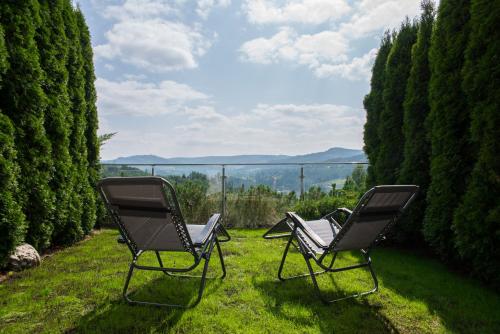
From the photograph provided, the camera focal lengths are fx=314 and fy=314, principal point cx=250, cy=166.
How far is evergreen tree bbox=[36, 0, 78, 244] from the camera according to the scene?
4.21 metres

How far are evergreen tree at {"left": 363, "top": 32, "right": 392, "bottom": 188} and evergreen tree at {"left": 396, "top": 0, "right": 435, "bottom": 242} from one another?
0.91 metres

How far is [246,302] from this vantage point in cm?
258

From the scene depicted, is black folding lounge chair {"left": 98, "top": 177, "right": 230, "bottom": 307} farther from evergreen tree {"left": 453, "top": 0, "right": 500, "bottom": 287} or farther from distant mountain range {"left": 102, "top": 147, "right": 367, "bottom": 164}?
distant mountain range {"left": 102, "top": 147, "right": 367, "bottom": 164}

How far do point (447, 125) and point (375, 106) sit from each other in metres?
1.93

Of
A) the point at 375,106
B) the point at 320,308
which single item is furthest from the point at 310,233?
the point at 375,106

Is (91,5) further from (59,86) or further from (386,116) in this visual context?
(386,116)

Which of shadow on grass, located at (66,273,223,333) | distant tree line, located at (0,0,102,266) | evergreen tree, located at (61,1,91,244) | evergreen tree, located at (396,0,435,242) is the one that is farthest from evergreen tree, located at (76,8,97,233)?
evergreen tree, located at (396,0,435,242)

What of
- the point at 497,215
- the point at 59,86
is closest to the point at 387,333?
the point at 497,215

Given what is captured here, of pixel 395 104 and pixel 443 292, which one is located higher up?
pixel 395 104

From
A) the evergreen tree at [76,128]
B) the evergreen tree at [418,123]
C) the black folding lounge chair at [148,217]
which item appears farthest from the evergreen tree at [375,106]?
the evergreen tree at [76,128]

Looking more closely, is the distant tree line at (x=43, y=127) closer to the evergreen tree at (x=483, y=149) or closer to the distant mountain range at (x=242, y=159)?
the distant mountain range at (x=242, y=159)

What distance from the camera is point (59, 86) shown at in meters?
4.45

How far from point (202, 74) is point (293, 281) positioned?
7113mm

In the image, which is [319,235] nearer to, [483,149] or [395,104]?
[483,149]
